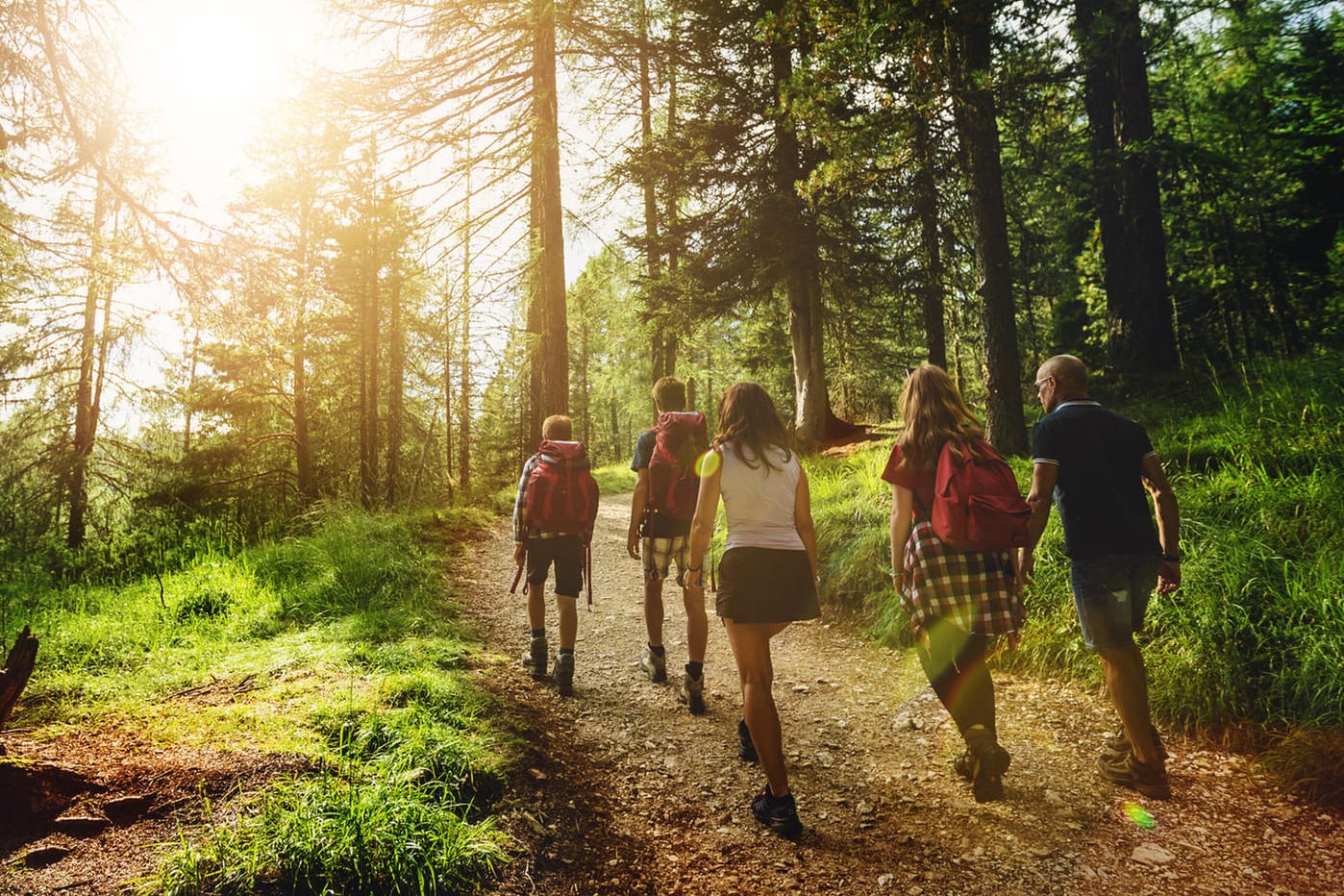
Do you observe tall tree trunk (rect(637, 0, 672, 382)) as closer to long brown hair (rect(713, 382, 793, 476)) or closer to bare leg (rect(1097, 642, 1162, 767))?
long brown hair (rect(713, 382, 793, 476))

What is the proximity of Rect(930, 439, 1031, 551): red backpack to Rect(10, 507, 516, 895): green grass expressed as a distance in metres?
2.57

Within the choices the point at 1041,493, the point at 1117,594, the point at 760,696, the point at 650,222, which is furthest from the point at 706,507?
the point at 650,222

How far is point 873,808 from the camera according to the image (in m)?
3.26

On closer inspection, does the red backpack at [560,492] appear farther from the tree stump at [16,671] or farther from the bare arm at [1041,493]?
the bare arm at [1041,493]

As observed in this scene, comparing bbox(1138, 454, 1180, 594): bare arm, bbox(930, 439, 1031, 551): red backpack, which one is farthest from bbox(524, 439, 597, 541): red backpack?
bbox(1138, 454, 1180, 594): bare arm

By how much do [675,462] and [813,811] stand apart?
92.8 inches

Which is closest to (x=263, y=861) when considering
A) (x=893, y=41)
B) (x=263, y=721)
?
(x=263, y=721)

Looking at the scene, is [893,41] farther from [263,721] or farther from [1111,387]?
[263,721]

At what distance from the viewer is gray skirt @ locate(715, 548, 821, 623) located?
3000 mm

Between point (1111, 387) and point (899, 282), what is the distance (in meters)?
5.08

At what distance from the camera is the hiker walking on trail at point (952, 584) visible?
10.3ft

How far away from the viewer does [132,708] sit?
369 cm

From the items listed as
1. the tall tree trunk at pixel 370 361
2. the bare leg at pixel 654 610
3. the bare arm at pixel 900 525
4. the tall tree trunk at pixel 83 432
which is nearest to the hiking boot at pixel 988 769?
the bare arm at pixel 900 525

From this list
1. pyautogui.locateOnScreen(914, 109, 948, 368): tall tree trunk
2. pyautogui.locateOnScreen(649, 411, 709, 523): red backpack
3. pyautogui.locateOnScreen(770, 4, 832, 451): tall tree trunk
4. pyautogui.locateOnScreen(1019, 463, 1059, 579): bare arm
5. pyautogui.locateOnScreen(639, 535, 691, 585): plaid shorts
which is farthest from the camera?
pyautogui.locateOnScreen(770, 4, 832, 451): tall tree trunk
